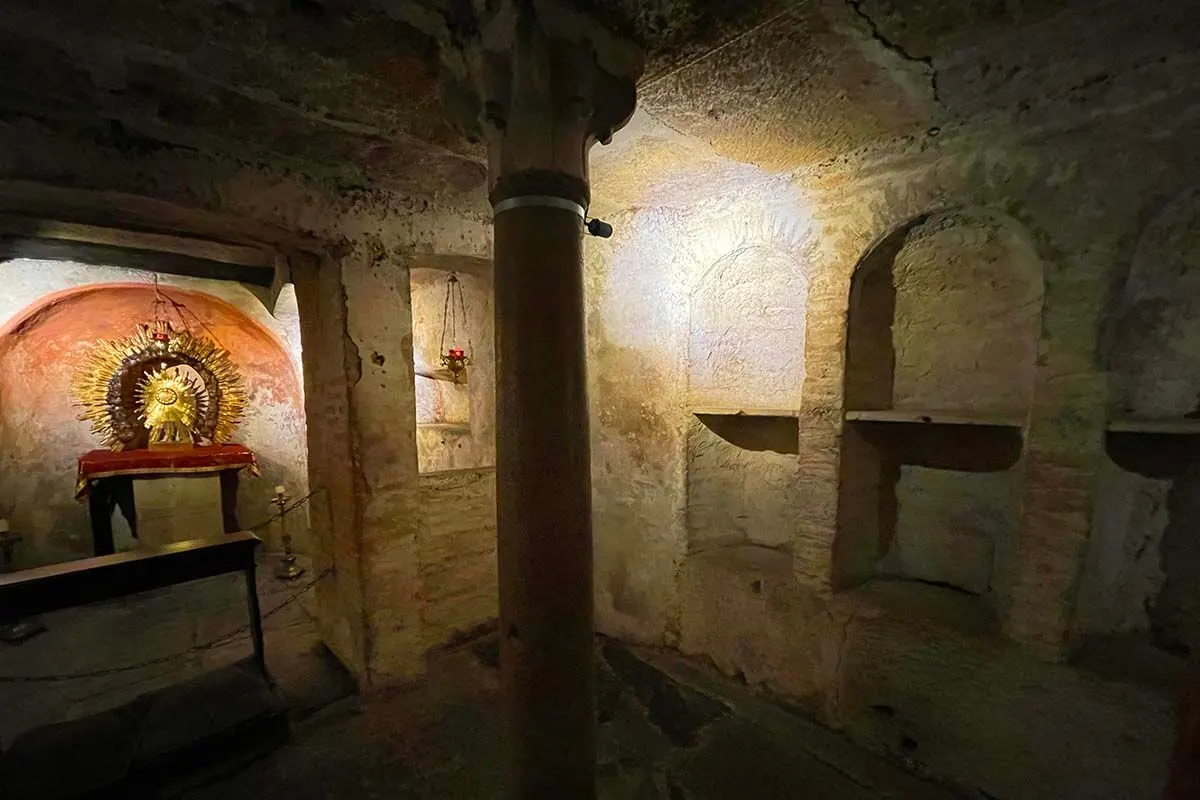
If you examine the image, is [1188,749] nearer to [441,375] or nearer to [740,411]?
[740,411]

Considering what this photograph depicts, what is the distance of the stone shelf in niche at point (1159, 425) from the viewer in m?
2.00

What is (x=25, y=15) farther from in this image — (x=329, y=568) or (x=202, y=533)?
(x=202, y=533)

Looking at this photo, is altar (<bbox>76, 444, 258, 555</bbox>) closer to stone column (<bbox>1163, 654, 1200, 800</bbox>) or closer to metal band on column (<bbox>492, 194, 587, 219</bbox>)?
metal band on column (<bbox>492, 194, 587, 219</bbox>)

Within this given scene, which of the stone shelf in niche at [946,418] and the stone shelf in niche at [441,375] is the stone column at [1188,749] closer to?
the stone shelf in niche at [946,418]

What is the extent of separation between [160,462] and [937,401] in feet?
23.8

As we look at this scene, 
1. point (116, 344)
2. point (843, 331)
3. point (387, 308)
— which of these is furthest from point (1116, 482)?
point (116, 344)

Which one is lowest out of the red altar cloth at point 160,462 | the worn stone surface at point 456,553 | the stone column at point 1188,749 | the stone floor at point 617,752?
the stone floor at point 617,752

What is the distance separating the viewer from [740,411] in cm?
343

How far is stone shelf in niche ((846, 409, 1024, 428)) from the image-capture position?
8.13ft

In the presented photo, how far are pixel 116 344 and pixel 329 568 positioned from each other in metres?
4.39

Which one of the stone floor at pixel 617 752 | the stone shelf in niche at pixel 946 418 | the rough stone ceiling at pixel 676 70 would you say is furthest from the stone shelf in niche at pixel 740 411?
the stone floor at pixel 617 752

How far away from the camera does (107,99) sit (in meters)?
2.18

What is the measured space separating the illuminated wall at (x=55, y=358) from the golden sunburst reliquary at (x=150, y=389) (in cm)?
16

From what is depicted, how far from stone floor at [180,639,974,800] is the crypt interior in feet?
0.08
